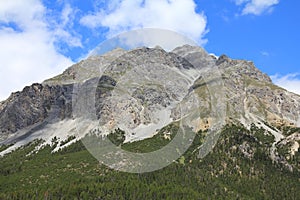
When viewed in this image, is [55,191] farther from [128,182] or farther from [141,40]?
[141,40]

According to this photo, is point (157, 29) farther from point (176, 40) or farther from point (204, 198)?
point (204, 198)

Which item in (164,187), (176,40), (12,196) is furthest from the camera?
(164,187)

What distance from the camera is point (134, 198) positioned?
181 meters

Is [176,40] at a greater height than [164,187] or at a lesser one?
greater

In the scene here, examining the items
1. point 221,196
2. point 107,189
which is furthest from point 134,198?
point 221,196

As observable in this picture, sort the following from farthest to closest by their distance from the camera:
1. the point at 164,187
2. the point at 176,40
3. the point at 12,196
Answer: the point at 164,187 < the point at 12,196 < the point at 176,40

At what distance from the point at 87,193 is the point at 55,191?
16.1 meters

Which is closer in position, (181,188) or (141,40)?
(141,40)

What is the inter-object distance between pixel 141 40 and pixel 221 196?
13694cm

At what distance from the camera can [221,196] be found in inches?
7790

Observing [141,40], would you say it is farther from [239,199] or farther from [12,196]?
[239,199]

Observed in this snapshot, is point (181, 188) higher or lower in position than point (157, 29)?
lower

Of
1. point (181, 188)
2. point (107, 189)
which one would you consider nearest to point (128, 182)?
point (107, 189)

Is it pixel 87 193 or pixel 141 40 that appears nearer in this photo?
pixel 141 40
